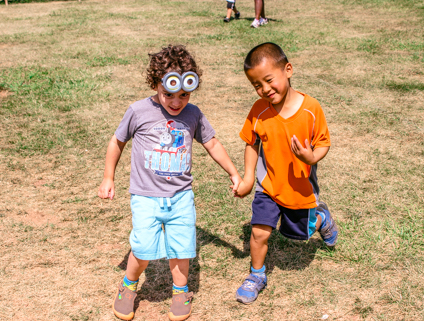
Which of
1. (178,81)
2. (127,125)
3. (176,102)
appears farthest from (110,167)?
(178,81)

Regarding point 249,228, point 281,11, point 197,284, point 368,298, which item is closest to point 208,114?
point 249,228

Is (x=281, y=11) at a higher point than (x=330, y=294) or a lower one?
higher

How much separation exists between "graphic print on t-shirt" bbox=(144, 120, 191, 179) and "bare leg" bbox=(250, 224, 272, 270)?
660 millimetres

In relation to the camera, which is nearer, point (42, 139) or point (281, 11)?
point (42, 139)

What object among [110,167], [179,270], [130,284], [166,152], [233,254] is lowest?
[233,254]

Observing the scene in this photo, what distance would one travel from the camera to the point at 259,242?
2.85 m

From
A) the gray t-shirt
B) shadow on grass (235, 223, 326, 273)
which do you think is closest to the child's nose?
the gray t-shirt

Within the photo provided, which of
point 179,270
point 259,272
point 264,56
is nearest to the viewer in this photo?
point 264,56

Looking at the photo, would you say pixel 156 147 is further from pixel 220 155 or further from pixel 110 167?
pixel 220 155

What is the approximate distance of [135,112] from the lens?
2.56 meters

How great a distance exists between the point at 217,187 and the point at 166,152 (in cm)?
166

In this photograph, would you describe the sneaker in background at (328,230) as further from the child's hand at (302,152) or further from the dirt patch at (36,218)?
the dirt patch at (36,218)

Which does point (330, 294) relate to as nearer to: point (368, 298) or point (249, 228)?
point (368, 298)

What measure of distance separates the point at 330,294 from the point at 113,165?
1623 millimetres
